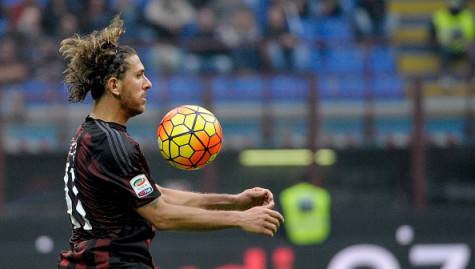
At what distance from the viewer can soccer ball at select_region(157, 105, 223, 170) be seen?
600 centimetres

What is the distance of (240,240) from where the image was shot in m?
11.2

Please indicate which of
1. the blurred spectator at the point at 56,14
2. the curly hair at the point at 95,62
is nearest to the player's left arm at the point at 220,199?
the curly hair at the point at 95,62

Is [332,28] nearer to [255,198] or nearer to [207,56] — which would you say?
[207,56]

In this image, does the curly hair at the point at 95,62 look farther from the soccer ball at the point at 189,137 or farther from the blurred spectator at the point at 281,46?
the blurred spectator at the point at 281,46

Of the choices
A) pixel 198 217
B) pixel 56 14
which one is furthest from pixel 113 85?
pixel 56 14

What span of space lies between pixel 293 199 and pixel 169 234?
1.34 m

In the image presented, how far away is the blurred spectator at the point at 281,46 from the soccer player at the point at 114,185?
670 centimetres

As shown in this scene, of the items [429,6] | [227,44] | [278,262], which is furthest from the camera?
[429,6]

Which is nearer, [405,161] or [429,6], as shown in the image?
[405,161]

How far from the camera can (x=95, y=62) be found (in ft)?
18.5

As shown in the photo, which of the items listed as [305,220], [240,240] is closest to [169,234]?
[240,240]

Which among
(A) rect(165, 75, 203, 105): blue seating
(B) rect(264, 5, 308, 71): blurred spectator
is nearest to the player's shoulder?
(A) rect(165, 75, 203, 105): blue seating

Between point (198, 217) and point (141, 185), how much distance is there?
0.33 meters

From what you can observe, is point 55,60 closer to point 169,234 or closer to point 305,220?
point 169,234
